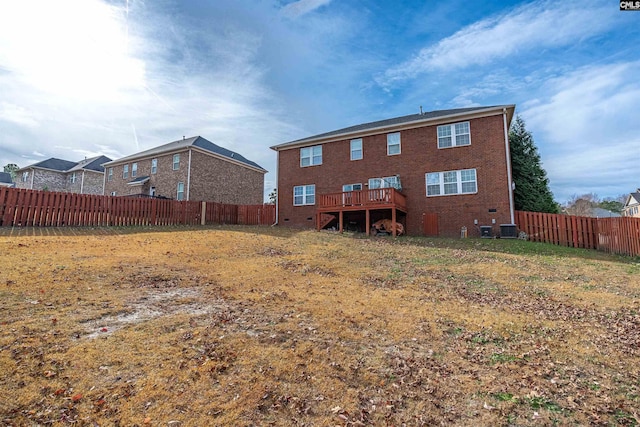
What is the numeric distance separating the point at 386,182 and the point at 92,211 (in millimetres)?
16915

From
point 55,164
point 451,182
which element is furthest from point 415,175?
point 55,164

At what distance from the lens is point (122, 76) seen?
38.7 ft

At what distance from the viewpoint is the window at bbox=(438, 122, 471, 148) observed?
17623mm

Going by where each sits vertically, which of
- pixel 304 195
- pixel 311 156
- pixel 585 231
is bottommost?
pixel 585 231

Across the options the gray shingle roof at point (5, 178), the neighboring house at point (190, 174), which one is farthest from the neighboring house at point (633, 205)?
the gray shingle roof at point (5, 178)

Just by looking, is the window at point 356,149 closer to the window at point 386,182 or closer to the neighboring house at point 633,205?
the window at point 386,182

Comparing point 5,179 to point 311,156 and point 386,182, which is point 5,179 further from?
point 386,182

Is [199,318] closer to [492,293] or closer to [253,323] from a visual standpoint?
[253,323]

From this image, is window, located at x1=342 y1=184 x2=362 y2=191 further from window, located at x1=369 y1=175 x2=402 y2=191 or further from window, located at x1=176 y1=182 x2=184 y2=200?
window, located at x1=176 y1=182 x2=184 y2=200

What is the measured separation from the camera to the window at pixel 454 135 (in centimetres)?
1762

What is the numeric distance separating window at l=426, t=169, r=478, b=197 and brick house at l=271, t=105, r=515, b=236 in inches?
2.1

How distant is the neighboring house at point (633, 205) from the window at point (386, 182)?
5786 cm

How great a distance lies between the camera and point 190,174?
26203 mm

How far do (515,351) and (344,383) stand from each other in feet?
8.91
